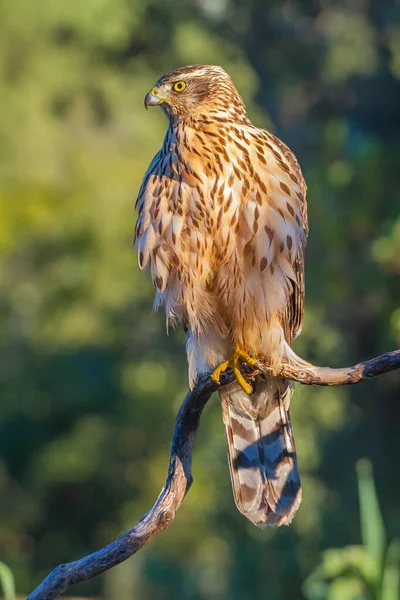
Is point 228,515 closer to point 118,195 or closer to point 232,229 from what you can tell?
point 232,229

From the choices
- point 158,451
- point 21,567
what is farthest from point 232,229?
point 158,451

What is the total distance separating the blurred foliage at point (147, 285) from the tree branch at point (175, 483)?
357cm

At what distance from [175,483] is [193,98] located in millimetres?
1584

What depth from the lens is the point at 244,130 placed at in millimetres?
4566

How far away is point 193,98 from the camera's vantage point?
15.2ft

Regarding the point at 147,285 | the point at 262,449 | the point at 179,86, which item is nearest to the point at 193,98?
the point at 179,86

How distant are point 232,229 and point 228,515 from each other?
7.45 m

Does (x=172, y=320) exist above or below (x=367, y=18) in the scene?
below

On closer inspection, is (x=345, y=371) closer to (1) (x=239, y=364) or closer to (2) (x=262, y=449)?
(1) (x=239, y=364)

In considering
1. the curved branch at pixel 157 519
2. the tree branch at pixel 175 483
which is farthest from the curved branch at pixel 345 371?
the curved branch at pixel 157 519

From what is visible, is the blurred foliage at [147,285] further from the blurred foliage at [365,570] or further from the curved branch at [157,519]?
the curved branch at [157,519]

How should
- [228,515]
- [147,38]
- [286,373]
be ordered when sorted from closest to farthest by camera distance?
[286,373]
[228,515]
[147,38]

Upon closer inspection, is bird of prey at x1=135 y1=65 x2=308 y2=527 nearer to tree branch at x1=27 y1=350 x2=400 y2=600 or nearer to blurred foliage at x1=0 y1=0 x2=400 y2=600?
tree branch at x1=27 y1=350 x2=400 y2=600

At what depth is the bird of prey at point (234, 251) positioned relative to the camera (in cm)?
437
